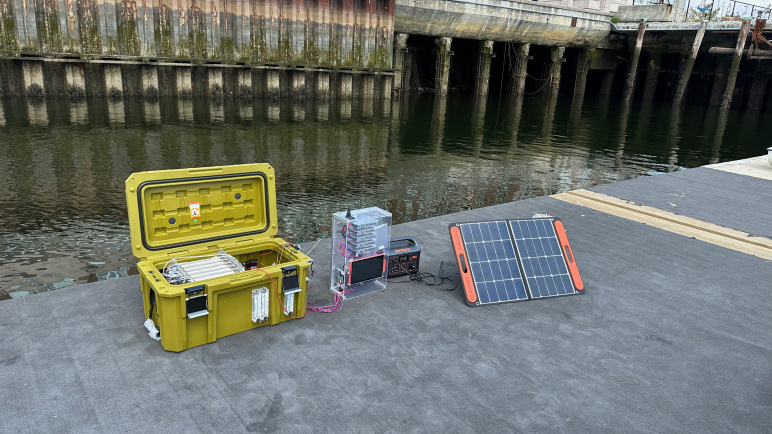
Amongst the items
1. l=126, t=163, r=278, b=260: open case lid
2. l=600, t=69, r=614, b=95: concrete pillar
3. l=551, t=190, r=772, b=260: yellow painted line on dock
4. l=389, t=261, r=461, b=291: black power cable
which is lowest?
l=389, t=261, r=461, b=291: black power cable

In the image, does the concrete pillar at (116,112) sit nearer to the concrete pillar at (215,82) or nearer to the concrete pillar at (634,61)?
the concrete pillar at (215,82)

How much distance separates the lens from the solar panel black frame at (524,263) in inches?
242

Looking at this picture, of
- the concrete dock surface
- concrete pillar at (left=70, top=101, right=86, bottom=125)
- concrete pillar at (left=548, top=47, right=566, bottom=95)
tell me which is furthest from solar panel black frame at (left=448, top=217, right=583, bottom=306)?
concrete pillar at (left=548, top=47, right=566, bottom=95)

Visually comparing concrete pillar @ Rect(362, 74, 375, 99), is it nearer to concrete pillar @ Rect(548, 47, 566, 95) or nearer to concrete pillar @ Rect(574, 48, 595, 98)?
concrete pillar @ Rect(548, 47, 566, 95)

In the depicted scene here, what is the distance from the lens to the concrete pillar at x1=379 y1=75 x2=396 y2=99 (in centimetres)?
3759

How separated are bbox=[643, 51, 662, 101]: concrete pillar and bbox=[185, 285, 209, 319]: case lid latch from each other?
54027 millimetres

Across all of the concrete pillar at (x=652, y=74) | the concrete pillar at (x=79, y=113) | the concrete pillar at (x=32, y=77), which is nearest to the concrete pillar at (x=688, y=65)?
the concrete pillar at (x=652, y=74)

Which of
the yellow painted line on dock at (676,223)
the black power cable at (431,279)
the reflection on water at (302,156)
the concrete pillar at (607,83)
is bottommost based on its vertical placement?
the reflection on water at (302,156)

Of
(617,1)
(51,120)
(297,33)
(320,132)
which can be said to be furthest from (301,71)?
(617,1)

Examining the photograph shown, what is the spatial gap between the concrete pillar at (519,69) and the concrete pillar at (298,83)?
21635mm

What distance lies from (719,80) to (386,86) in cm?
2992

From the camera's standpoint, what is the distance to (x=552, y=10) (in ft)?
146

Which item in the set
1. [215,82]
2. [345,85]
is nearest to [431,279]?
[215,82]

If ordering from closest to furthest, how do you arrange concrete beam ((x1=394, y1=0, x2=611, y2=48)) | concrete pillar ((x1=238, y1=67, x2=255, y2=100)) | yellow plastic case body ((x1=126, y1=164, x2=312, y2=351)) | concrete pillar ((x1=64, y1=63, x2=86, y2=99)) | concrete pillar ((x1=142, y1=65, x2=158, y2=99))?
yellow plastic case body ((x1=126, y1=164, x2=312, y2=351)), concrete pillar ((x1=64, y1=63, x2=86, y2=99)), concrete pillar ((x1=142, y1=65, x2=158, y2=99)), concrete pillar ((x1=238, y1=67, x2=255, y2=100)), concrete beam ((x1=394, y1=0, x2=611, y2=48))
